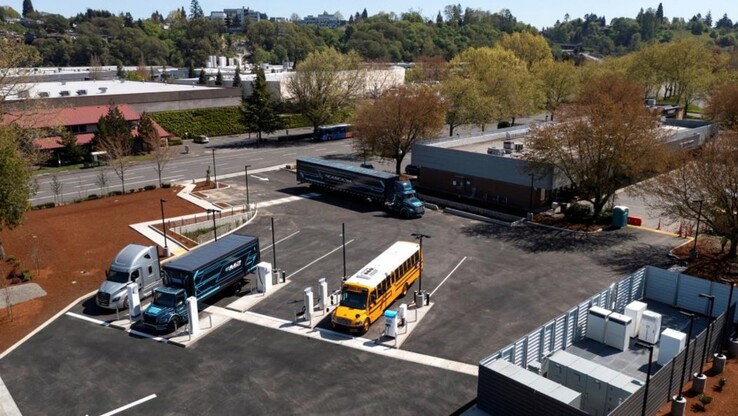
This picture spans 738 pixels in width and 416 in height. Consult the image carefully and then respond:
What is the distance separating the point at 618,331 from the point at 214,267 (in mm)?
21178

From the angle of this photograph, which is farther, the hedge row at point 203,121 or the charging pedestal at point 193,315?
the hedge row at point 203,121

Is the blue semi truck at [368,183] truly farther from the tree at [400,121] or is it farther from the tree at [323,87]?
the tree at [323,87]

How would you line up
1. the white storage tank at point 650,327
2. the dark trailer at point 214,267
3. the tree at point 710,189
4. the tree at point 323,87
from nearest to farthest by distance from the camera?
the white storage tank at point 650,327 → the dark trailer at point 214,267 → the tree at point 710,189 → the tree at point 323,87

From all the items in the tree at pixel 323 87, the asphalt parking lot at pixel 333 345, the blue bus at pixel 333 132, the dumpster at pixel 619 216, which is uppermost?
the tree at pixel 323 87

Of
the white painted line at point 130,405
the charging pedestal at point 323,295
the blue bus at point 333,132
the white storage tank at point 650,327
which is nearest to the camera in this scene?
the white painted line at point 130,405

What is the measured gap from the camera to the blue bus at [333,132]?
86125 millimetres

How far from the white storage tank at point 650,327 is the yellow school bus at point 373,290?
12.5 metres

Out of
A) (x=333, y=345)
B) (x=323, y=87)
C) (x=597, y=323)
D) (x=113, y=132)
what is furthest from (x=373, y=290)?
(x=323, y=87)

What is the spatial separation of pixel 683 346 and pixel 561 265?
13320 millimetres

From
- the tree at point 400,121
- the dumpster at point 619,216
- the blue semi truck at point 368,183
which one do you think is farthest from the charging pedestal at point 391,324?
the tree at point 400,121

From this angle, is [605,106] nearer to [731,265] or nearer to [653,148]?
[653,148]

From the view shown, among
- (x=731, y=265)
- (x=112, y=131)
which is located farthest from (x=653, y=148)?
(x=112, y=131)

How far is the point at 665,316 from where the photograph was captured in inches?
1188

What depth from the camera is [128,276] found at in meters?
32.3
